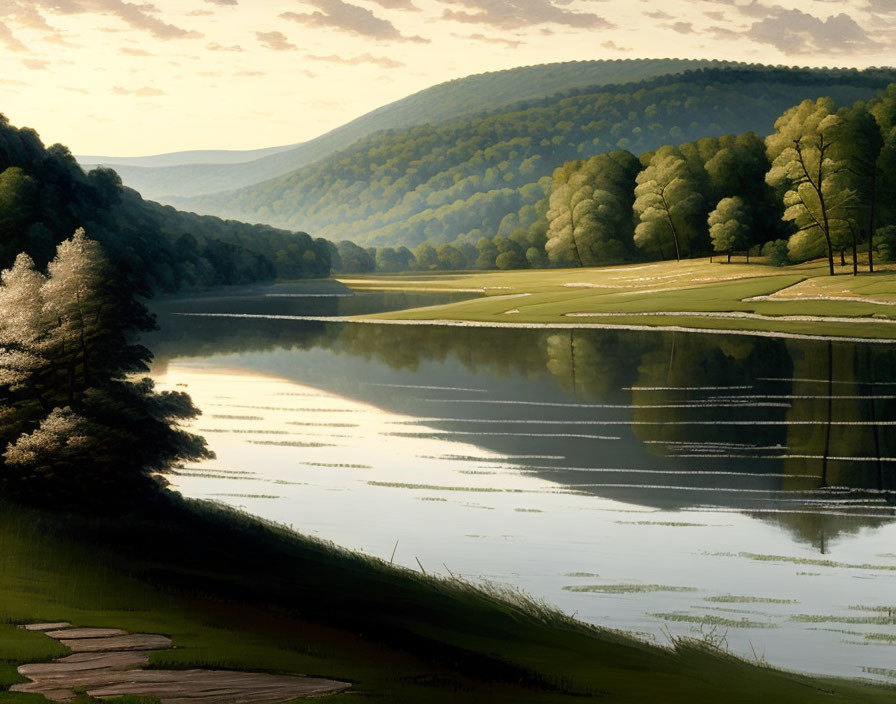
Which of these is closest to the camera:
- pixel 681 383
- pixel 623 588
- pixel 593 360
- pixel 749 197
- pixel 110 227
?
pixel 623 588

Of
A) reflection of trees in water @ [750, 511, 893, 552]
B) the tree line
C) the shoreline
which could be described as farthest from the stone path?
the tree line

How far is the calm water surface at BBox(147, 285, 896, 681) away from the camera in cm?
1455

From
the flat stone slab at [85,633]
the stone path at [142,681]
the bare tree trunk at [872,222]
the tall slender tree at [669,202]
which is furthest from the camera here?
the tall slender tree at [669,202]

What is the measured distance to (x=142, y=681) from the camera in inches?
355

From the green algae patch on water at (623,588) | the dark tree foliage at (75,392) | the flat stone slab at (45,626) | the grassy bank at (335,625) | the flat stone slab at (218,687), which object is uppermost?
the dark tree foliage at (75,392)

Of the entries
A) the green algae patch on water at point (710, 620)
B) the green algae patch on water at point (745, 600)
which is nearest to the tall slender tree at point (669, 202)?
the green algae patch on water at point (745, 600)

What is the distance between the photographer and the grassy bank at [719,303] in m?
62.3

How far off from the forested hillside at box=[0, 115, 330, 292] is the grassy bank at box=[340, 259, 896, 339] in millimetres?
25003

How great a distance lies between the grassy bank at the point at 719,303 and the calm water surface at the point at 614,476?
13.3 m

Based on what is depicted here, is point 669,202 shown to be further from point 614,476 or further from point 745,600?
point 745,600

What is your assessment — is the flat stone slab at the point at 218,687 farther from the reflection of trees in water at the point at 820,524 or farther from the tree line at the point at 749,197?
the tree line at the point at 749,197

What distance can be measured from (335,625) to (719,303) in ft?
211

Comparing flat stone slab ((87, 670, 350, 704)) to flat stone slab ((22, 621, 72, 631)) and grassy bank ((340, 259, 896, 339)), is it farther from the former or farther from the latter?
grassy bank ((340, 259, 896, 339))

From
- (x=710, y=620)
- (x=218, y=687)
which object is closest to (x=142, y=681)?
(x=218, y=687)
